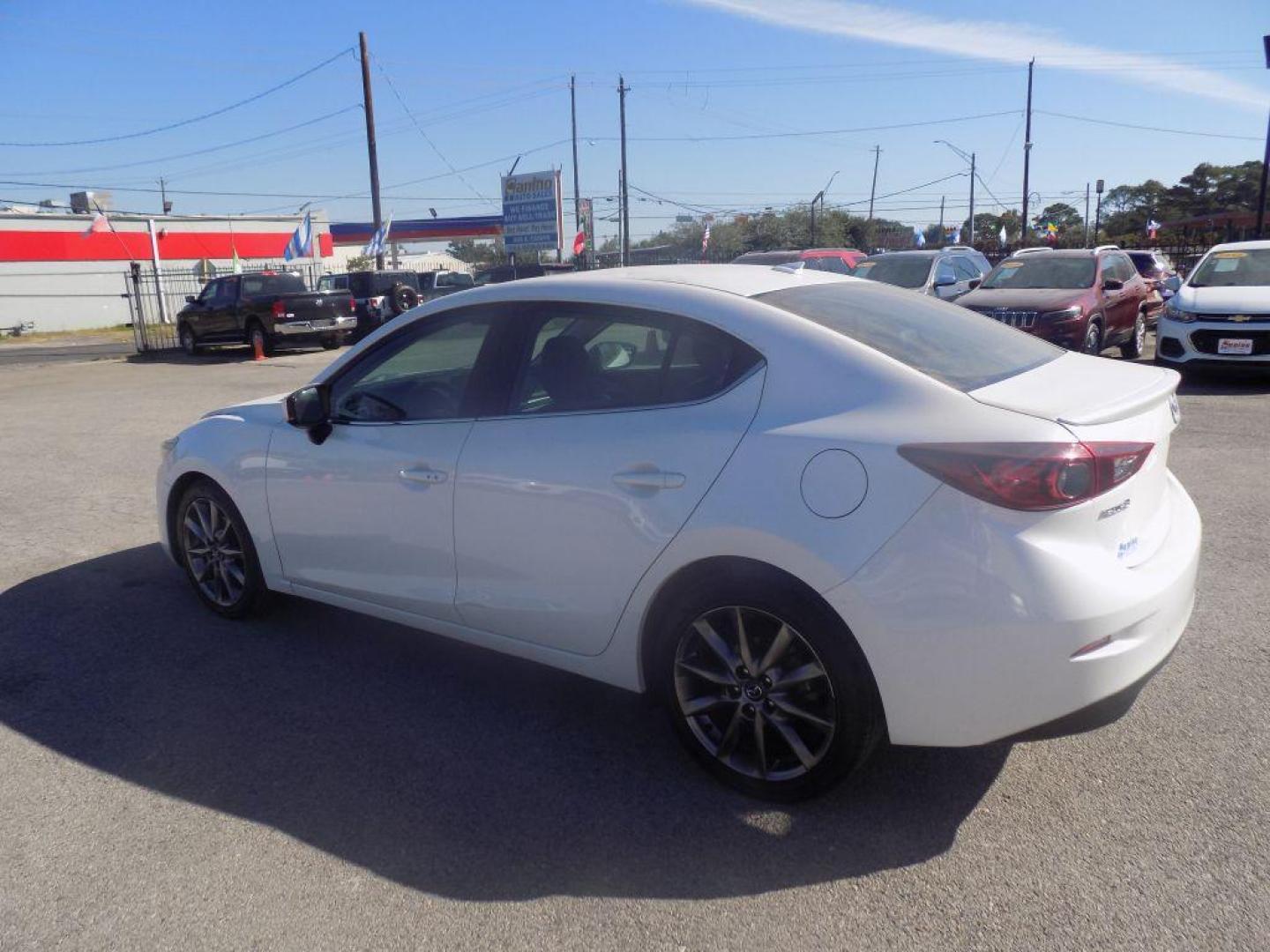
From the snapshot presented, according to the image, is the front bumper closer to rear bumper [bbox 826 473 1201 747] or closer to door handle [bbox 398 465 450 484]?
rear bumper [bbox 826 473 1201 747]

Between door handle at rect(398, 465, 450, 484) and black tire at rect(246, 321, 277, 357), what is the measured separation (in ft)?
63.0

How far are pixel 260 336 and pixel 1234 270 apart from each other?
58.4ft

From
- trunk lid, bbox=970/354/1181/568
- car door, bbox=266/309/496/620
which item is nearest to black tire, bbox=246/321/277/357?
car door, bbox=266/309/496/620

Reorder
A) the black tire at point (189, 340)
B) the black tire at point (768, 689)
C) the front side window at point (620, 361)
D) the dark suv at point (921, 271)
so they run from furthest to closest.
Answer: the black tire at point (189, 340) → the dark suv at point (921, 271) → the front side window at point (620, 361) → the black tire at point (768, 689)

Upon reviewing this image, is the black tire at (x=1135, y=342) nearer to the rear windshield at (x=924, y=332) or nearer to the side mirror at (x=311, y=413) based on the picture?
the rear windshield at (x=924, y=332)

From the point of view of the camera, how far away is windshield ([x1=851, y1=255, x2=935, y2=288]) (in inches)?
595

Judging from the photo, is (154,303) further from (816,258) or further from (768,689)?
(768,689)

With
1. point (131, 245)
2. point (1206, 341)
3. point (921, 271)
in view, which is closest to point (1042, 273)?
point (921, 271)

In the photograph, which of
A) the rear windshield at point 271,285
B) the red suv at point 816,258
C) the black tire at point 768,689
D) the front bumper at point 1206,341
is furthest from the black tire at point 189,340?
the black tire at point 768,689

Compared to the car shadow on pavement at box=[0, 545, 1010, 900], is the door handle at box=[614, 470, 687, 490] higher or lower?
higher

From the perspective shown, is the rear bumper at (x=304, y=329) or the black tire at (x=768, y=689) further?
the rear bumper at (x=304, y=329)

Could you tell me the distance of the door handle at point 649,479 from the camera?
325cm

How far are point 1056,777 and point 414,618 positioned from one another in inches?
96.4

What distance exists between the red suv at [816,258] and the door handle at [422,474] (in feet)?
43.8
